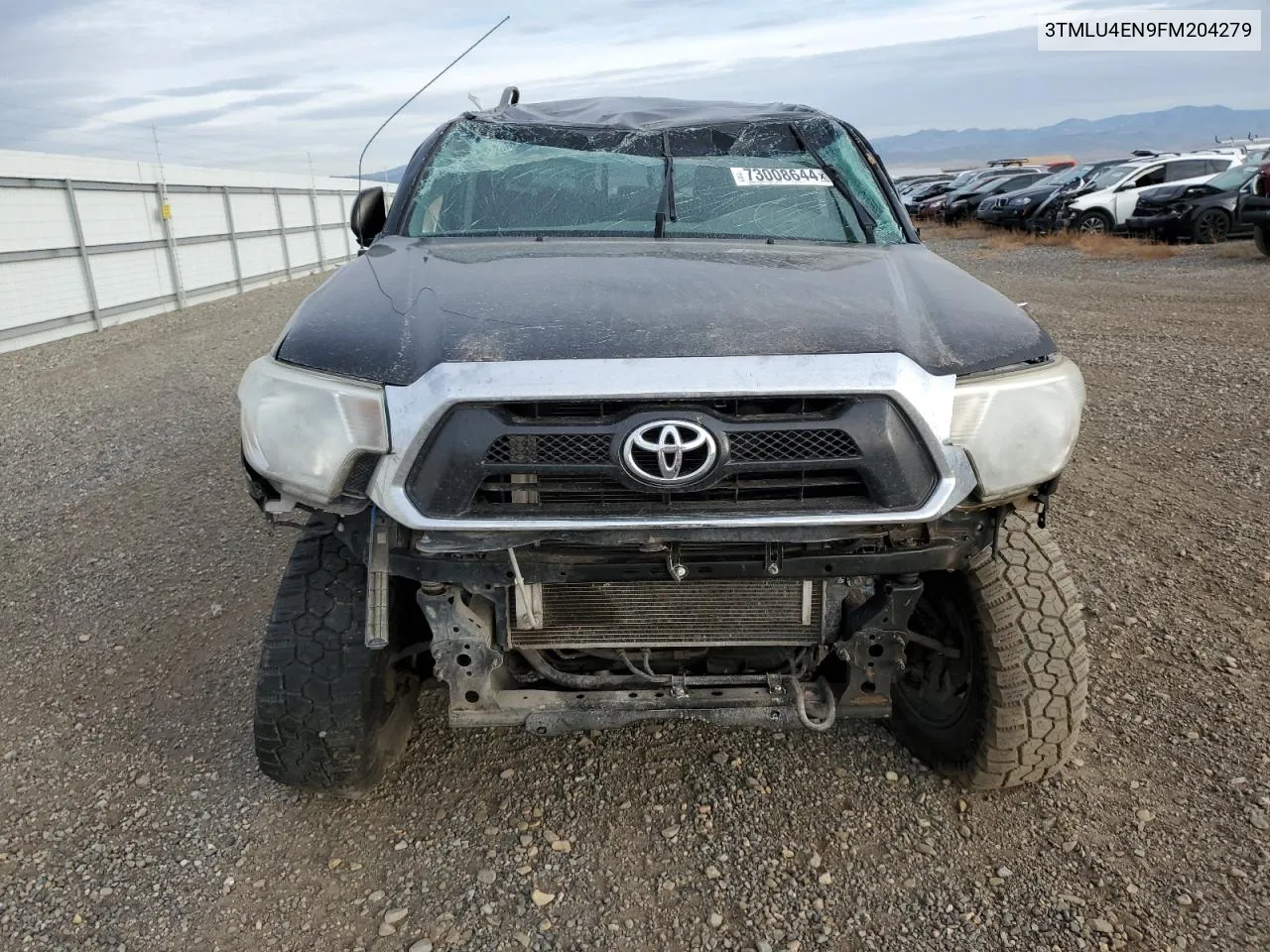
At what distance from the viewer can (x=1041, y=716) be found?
2.66 m

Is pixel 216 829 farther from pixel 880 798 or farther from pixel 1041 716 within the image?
pixel 1041 716

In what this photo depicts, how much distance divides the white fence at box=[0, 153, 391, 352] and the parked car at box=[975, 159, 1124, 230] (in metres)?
16.7

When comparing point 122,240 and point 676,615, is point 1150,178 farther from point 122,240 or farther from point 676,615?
point 676,615

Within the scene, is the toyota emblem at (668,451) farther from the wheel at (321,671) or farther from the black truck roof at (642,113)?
the black truck roof at (642,113)

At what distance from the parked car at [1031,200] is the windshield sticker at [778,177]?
2019 centimetres

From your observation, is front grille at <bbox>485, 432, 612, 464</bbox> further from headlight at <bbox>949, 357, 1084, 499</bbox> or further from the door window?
the door window

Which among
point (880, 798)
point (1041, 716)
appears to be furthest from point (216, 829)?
point (1041, 716)

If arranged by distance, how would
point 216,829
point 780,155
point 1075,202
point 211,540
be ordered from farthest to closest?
1. point 1075,202
2. point 211,540
3. point 780,155
4. point 216,829

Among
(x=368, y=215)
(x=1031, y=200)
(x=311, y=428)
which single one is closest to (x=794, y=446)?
(x=311, y=428)

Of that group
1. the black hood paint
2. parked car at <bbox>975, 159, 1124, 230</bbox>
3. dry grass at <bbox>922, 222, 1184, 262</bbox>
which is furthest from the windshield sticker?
parked car at <bbox>975, 159, 1124, 230</bbox>

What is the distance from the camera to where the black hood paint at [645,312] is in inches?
86.2

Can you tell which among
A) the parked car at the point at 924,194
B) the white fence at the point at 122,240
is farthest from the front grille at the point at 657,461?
the parked car at the point at 924,194

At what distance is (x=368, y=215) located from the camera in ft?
12.3

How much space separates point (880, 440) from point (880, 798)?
129 centimetres
